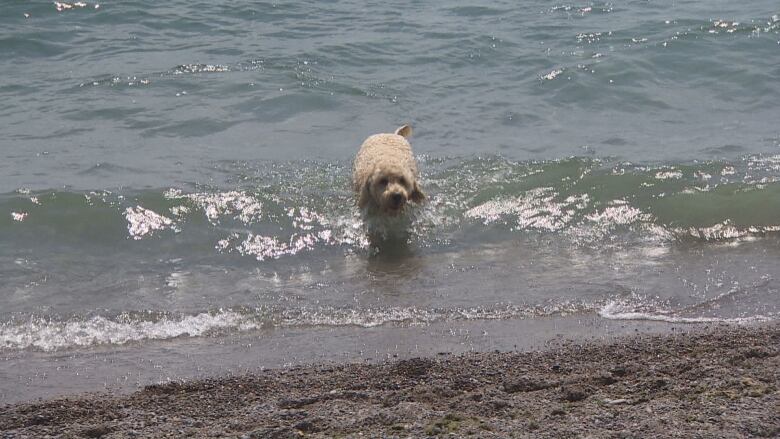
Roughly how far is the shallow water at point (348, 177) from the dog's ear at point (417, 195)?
0.46ft

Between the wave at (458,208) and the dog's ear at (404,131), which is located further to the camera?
the dog's ear at (404,131)

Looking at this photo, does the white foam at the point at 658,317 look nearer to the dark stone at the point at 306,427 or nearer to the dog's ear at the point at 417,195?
the dog's ear at the point at 417,195

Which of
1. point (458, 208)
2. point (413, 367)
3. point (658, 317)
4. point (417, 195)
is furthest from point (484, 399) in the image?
point (458, 208)

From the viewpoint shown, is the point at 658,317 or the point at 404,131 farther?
the point at 404,131

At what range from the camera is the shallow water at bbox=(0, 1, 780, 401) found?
22.8ft

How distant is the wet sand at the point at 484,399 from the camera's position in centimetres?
492

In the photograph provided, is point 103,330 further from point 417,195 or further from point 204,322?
point 417,195

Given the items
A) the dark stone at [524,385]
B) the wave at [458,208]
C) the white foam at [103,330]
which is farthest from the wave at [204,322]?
the wave at [458,208]

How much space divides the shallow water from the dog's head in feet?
1.02

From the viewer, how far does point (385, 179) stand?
872cm

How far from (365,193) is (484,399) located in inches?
155

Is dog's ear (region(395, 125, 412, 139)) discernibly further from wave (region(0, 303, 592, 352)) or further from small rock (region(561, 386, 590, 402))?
small rock (region(561, 386, 590, 402))

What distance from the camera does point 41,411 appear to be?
5.48 meters

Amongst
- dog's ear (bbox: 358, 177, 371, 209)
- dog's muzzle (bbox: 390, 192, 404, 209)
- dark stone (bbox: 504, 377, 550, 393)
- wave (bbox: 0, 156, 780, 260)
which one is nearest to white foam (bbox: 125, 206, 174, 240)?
wave (bbox: 0, 156, 780, 260)
